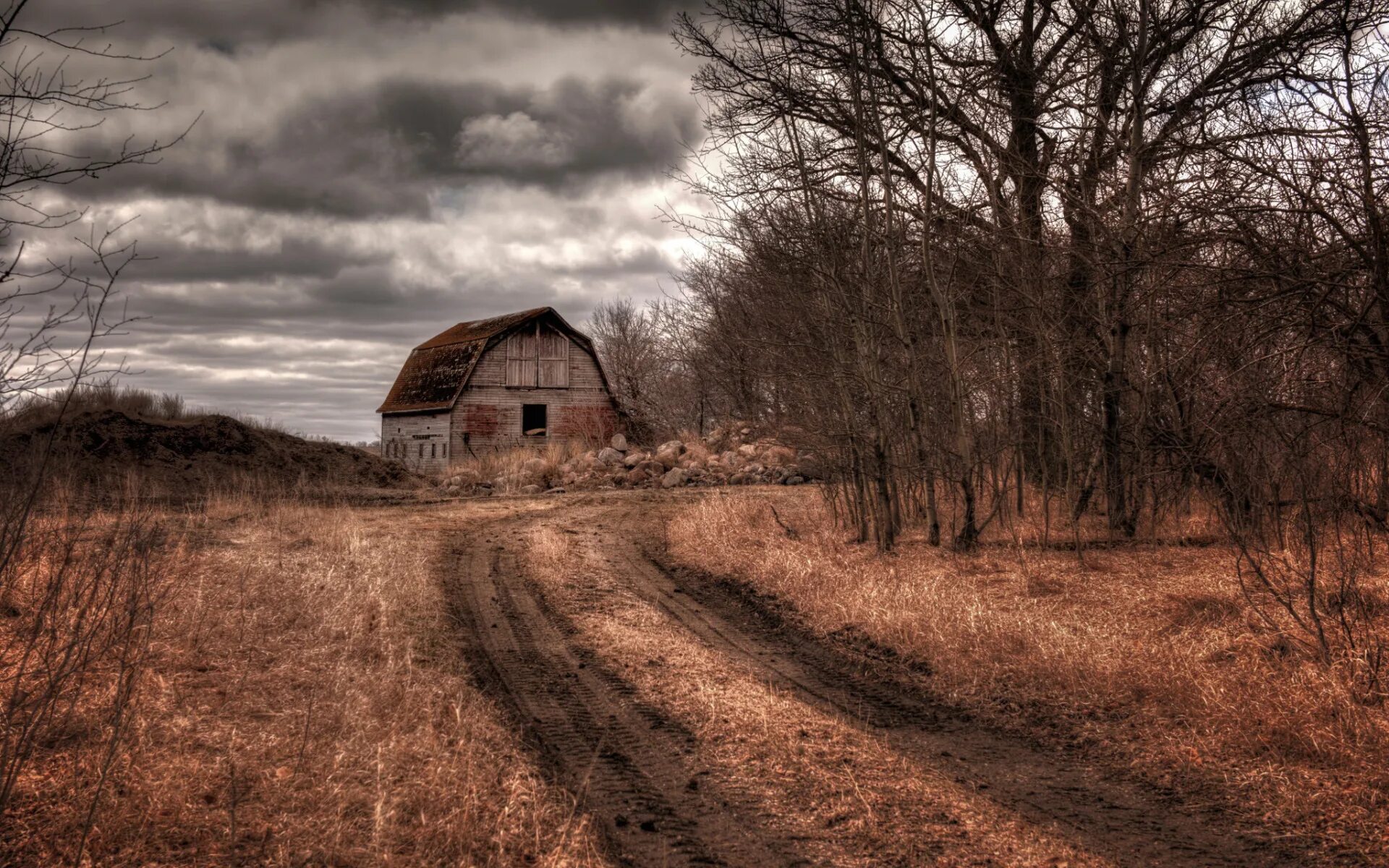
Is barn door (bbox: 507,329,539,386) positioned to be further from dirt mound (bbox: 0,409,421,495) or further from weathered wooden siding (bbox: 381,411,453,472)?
dirt mound (bbox: 0,409,421,495)

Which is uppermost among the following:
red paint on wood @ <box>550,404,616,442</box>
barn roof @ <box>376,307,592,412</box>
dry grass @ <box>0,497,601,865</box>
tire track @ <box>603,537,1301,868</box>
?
barn roof @ <box>376,307,592,412</box>

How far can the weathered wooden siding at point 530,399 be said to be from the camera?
33.8 m

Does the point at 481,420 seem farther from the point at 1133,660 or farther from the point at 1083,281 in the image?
the point at 1133,660

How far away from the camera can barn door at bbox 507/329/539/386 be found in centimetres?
3456

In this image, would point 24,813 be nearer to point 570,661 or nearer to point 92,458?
point 570,661

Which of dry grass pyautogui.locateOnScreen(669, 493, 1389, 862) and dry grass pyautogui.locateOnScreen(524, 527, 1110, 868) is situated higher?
dry grass pyautogui.locateOnScreen(669, 493, 1389, 862)

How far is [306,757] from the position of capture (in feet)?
18.5

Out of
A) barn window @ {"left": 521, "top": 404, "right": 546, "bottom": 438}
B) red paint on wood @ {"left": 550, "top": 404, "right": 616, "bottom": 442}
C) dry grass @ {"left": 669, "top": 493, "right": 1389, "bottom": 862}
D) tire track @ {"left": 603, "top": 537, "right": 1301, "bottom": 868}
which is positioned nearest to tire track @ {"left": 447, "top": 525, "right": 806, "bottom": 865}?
tire track @ {"left": 603, "top": 537, "right": 1301, "bottom": 868}

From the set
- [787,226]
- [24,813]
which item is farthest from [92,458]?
[24,813]

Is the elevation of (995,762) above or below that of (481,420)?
below

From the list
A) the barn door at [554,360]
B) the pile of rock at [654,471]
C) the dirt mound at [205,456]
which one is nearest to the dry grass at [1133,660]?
the pile of rock at [654,471]

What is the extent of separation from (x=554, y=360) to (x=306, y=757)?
30.2 m

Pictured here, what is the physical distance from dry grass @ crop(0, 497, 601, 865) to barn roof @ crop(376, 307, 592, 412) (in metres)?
24.3

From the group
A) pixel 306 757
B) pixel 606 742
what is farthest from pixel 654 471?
pixel 306 757
